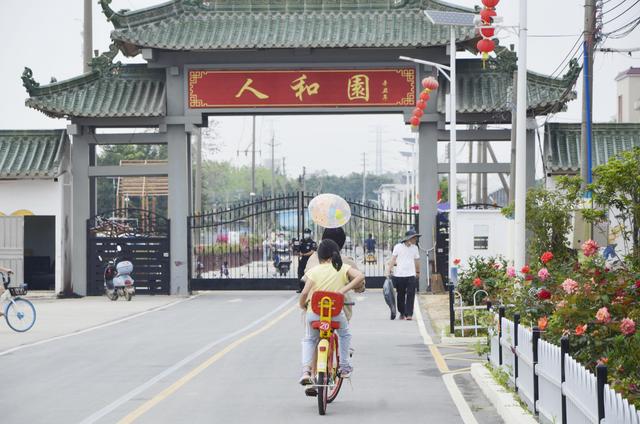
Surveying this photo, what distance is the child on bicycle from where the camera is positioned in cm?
1282

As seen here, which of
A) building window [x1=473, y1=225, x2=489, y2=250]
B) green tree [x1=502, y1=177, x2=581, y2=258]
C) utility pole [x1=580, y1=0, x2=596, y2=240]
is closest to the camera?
green tree [x1=502, y1=177, x2=581, y2=258]

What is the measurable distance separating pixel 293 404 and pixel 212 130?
68.6 meters

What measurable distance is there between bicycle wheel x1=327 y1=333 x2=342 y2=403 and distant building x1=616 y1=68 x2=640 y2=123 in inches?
1735

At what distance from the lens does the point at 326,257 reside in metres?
13.2

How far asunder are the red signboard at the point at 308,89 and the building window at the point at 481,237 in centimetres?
449

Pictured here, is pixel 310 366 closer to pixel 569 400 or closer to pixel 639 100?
pixel 569 400

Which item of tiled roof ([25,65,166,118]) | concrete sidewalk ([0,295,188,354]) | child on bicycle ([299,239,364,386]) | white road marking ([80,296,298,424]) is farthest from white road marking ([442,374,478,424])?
tiled roof ([25,65,166,118])

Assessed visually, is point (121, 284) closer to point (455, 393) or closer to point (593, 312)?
point (455, 393)

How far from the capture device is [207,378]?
600 inches

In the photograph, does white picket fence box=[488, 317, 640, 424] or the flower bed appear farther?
the flower bed

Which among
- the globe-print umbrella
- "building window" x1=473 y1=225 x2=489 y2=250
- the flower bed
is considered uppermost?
the globe-print umbrella

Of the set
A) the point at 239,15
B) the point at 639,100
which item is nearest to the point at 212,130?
the point at 639,100

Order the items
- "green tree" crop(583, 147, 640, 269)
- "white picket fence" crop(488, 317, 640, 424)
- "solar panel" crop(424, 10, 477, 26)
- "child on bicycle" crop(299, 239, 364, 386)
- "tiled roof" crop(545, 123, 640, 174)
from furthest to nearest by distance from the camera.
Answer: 1. "tiled roof" crop(545, 123, 640, 174)
2. "solar panel" crop(424, 10, 477, 26)
3. "green tree" crop(583, 147, 640, 269)
4. "child on bicycle" crop(299, 239, 364, 386)
5. "white picket fence" crop(488, 317, 640, 424)

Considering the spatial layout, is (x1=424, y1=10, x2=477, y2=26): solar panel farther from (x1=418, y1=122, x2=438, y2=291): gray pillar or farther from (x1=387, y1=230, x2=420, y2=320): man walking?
(x1=387, y1=230, x2=420, y2=320): man walking
